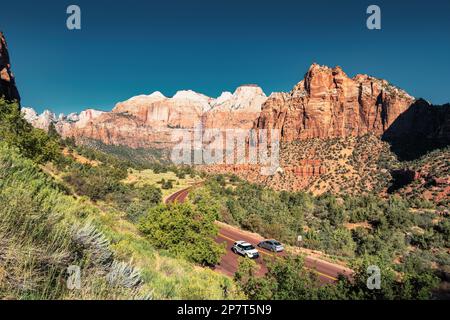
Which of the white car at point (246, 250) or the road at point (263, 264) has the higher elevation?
the white car at point (246, 250)

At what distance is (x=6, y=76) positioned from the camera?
6275cm

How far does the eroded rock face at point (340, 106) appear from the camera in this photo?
358ft

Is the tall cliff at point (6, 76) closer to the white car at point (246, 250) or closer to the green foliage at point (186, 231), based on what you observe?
the green foliage at point (186, 231)

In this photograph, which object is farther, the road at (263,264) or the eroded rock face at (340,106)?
the eroded rock face at (340,106)

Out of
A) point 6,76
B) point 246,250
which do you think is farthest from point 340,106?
point 6,76

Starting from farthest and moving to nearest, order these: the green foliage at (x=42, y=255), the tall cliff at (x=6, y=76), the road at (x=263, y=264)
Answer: the tall cliff at (x=6, y=76), the road at (x=263, y=264), the green foliage at (x=42, y=255)

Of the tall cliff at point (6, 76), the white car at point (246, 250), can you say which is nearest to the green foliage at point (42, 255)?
the white car at point (246, 250)

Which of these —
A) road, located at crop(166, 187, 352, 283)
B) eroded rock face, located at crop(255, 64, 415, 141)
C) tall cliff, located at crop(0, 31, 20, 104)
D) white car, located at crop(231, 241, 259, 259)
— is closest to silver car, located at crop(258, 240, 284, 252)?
road, located at crop(166, 187, 352, 283)

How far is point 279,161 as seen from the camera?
108938 mm

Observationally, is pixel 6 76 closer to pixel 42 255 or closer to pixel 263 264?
pixel 263 264

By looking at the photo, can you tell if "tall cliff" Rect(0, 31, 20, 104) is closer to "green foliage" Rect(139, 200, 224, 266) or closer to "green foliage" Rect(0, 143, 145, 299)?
"green foliage" Rect(139, 200, 224, 266)

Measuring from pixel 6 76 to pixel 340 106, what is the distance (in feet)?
363

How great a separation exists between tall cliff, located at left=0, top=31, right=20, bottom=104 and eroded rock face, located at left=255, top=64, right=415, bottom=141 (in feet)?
316

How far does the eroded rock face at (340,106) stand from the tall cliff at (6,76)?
96.3 meters
